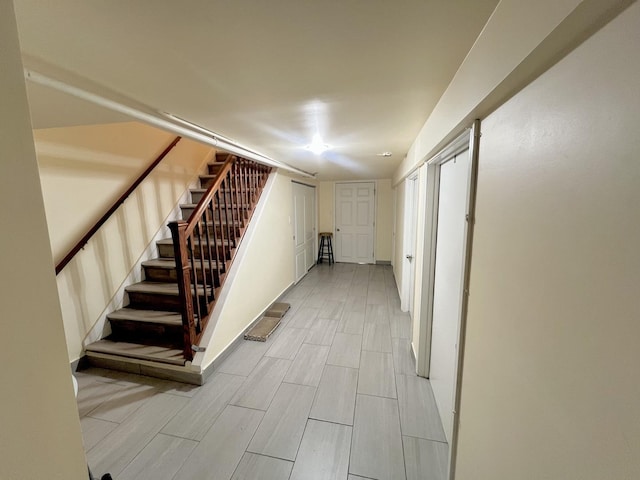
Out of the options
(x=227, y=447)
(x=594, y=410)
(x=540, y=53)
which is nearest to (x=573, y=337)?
(x=594, y=410)

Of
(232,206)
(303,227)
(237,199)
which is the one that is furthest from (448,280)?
(303,227)

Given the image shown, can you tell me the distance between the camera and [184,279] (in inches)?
78.8

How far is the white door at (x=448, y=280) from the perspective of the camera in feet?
4.58

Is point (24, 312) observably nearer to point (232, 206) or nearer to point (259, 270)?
point (232, 206)

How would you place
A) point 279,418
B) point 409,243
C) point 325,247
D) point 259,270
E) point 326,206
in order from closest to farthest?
point 279,418 → point 259,270 → point 409,243 → point 326,206 → point 325,247

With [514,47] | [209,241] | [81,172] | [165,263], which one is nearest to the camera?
[514,47]

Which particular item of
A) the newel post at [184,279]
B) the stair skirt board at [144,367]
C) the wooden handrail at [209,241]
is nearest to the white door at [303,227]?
the wooden handrail at [209,241]

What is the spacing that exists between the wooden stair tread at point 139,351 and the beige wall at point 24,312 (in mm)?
1733

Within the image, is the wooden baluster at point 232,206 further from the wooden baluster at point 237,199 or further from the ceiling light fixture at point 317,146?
the ceiling light fixture at point 317,146

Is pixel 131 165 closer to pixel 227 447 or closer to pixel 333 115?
pixel 333 115

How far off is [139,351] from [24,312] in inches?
84.1

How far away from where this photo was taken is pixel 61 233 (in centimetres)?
217

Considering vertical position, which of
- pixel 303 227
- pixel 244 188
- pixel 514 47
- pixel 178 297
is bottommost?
pixel 178 297

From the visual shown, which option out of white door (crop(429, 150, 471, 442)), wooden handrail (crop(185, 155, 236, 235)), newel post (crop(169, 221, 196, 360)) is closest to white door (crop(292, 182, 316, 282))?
A: wooden handrail (crop(185, 155, 236, 235))
